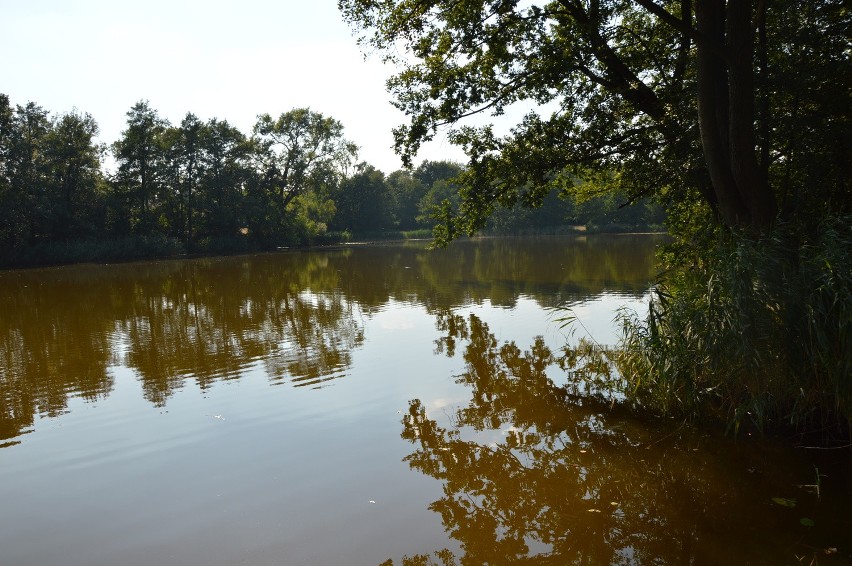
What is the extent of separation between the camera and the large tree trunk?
24.7 feet

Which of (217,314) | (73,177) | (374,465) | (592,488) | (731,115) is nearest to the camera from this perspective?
(592,488)

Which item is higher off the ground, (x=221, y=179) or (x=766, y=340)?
(x=221, y=179)

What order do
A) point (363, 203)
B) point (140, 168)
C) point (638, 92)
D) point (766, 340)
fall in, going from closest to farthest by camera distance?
1. point (766, 340)
2. point (638, 92)
3. point (140, 168)
4. point (363, 203)

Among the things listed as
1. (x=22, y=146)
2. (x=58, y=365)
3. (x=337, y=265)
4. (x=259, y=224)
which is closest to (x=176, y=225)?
(x=259, y=224)

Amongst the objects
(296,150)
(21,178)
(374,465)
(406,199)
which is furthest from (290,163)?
(374,465)

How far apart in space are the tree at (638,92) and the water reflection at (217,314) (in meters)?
4.47

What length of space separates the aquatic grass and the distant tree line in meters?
28.7

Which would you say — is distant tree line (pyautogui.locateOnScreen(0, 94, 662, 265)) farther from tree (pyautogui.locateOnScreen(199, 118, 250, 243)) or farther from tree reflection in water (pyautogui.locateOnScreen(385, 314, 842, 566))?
tree reflection in water (pyautogui.locateOnScreen(385, 314, 842, 566))

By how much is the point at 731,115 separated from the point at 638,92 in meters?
2.77

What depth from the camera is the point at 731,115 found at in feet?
25.2

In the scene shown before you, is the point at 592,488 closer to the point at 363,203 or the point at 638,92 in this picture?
the point at 638,92

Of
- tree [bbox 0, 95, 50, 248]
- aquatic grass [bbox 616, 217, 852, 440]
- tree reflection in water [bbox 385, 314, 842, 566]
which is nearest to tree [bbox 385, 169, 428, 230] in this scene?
tree [bbox 0, 95, 50, 248]

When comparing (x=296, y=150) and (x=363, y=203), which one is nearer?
(x=296, y=150)

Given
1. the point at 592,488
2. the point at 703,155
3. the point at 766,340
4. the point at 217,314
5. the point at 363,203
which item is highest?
the point at 363,203
